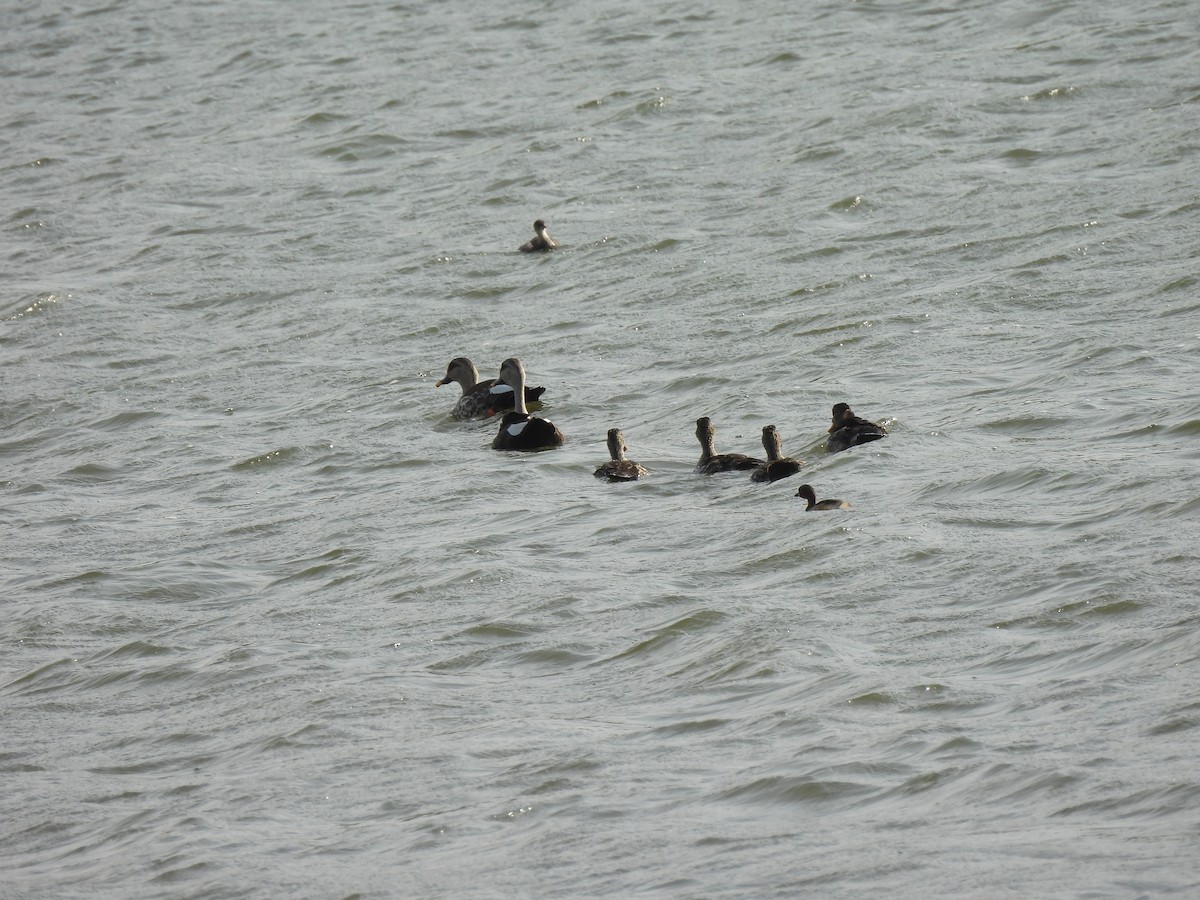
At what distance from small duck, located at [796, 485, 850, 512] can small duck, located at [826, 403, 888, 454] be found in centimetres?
89

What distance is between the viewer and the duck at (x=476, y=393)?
44.3 feet

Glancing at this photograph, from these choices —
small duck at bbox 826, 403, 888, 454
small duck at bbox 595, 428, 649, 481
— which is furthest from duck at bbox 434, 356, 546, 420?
small duck at bbox 826, 403, 888, 454

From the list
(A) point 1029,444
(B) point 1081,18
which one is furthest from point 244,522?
(B) point 1081,18

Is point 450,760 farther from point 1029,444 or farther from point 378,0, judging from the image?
point 378,0

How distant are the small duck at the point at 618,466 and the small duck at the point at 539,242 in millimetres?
5905

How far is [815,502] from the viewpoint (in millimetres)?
10688

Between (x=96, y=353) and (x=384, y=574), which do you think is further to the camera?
(x=96, y=353)

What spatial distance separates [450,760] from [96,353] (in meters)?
9.78

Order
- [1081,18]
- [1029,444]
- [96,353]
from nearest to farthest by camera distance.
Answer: [1029,444] < [96,353] < [1081,18]

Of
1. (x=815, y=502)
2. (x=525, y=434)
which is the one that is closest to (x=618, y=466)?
(x=525, y=434)

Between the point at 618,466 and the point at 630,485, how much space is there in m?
0.16

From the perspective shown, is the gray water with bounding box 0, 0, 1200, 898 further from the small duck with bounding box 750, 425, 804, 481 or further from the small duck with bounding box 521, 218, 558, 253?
the small duck with bounding box 521, 218, 558, 253

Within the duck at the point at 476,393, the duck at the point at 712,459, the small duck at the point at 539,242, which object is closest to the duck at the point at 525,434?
the duck at the point at 476,393

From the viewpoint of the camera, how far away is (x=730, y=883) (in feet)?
22.0
